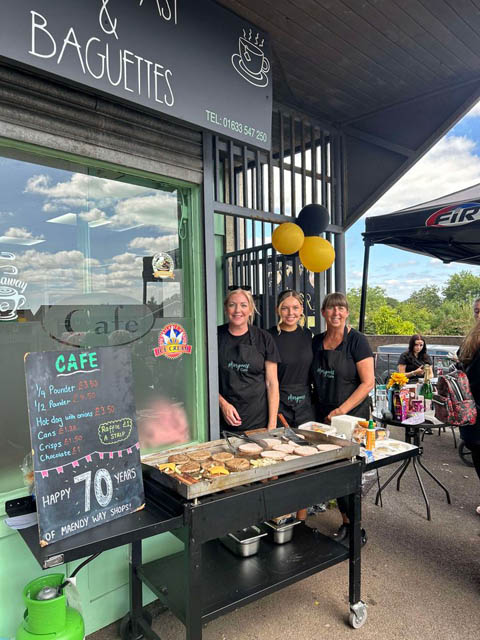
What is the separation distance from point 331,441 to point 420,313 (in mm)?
32450

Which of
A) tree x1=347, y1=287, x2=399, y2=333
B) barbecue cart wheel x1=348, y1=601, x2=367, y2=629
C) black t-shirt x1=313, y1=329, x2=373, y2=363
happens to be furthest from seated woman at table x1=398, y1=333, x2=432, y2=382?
tree x1=347, y1=287, x2=399, y2=333

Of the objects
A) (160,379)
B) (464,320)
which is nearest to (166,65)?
(160,379)

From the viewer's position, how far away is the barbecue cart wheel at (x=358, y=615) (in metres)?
2.22

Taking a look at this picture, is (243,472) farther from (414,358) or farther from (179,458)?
(414,358)

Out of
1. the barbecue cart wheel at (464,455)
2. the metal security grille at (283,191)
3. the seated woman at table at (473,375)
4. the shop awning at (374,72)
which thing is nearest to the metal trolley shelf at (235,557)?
the seated woman at table at (473,375)

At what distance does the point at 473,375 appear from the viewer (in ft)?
9.78

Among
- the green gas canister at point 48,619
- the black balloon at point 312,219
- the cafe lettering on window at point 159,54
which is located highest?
the cafe lettering on window at point 159,54

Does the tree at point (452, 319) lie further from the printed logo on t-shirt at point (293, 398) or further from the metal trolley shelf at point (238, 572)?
the metal trolley shelf at point (238, 572)

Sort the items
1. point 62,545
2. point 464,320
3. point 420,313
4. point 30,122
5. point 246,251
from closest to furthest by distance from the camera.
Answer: point 62,545 < point 30,122 < point 246,251 < point 464,320 < point 420,313

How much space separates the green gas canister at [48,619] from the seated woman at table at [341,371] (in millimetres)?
1945

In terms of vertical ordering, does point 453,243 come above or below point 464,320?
above

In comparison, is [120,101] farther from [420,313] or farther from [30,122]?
[420,313]

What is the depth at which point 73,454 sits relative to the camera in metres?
1.61

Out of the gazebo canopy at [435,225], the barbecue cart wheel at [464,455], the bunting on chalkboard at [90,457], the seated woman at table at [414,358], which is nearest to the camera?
the bunting on chalkboard at [90,457]
